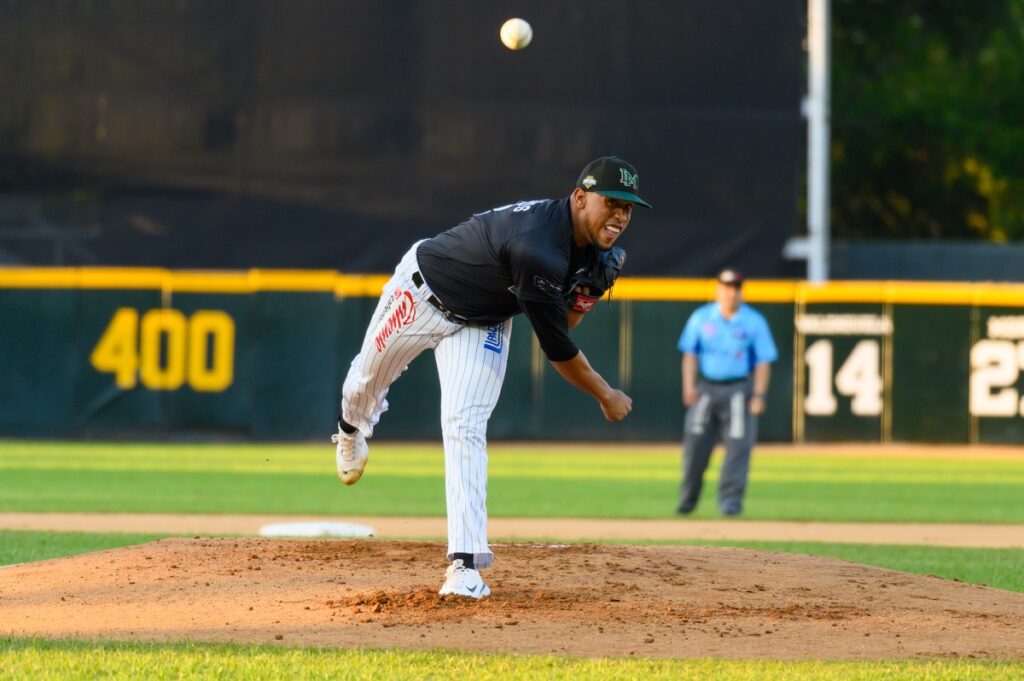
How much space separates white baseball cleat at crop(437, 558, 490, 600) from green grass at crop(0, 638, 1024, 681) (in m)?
0.75

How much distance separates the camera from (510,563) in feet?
22.0

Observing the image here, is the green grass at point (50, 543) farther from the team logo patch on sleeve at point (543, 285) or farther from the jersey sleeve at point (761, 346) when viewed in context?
the jersey sleeve at point (761, 346)

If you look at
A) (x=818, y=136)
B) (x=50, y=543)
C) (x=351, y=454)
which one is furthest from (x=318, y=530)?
(x=818, y=136)

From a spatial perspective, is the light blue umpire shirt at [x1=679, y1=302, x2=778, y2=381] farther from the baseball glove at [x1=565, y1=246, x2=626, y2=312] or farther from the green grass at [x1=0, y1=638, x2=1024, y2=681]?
the green grass at [x1=0, y1=638, x2=1024, y2=681]

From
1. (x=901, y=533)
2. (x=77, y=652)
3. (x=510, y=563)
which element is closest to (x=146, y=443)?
(x=901, y=533)

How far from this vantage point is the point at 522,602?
19.3ft

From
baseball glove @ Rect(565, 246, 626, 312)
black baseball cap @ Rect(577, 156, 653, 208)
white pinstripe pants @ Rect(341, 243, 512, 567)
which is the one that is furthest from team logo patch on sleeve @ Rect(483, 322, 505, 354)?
black baseball cap @ Rect(577, 156, 653, 208)

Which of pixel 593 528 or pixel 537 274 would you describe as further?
pixel 593 528

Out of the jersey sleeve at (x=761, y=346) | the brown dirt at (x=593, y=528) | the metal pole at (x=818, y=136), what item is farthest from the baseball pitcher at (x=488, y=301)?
the metal pole at (x=818, y=136)

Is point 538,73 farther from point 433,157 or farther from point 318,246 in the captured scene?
point 318,246

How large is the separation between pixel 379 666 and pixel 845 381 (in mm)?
15203

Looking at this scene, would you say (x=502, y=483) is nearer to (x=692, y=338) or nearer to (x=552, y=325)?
(x=692, y=338)

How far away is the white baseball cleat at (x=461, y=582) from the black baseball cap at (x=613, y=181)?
1.45 metres

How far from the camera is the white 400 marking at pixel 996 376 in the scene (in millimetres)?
19188
